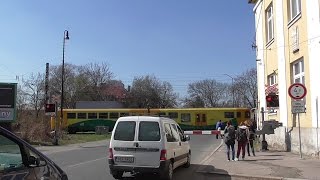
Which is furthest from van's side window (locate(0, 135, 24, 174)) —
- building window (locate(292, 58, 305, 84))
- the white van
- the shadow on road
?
building window (locate(292, 58, 305, 84))

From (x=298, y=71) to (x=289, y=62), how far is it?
2.63 ft

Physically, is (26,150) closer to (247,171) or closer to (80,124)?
(247,171)

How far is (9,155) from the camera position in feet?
18.5

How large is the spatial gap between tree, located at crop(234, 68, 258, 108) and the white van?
295ft

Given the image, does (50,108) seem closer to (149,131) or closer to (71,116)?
(149,131)

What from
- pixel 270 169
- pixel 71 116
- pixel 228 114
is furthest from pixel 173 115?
pixel 270 169

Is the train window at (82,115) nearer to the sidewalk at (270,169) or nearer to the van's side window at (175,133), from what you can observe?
the sidewalk at (270,169)

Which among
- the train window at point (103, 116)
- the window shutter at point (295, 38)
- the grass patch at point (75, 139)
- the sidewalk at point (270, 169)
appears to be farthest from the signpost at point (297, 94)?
the train window at point (103, 116)

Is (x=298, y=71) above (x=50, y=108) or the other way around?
above

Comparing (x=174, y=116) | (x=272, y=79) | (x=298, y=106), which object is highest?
(x=272, y=79)

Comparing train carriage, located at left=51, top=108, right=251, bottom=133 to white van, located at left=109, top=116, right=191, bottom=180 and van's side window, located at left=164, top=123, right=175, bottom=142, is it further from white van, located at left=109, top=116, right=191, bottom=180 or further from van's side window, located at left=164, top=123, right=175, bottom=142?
white van, located at left=109, top=116, right=191, bottom=180

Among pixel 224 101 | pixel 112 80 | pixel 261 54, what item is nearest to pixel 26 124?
pixel 261 54

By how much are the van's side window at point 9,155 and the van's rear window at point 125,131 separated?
25.7 ft

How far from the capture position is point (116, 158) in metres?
13.4
